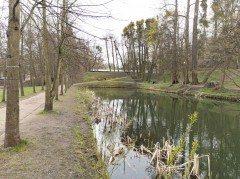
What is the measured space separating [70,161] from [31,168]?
1.09 metres

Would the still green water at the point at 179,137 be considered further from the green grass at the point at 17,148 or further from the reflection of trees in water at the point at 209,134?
the green grass at the point at 17,148

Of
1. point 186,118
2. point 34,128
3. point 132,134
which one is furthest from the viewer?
point 186,118

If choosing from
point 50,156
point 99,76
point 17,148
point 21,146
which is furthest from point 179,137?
point 99,76

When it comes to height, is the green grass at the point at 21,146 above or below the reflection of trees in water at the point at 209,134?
above

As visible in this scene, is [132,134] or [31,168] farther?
[132,134]

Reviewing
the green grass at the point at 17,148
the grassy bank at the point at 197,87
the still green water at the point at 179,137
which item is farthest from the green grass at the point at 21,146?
the grassy bank at the point at 197,87

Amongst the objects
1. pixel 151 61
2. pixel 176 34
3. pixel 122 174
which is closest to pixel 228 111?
pixel 122 174

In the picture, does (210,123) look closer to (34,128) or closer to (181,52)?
(34,128)

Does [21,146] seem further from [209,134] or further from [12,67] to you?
[209,134]

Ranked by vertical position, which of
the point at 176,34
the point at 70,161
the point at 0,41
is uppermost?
the point at 176,34

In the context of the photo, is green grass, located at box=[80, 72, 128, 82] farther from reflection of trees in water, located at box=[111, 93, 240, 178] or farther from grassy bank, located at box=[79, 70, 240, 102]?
reflection of trees in water, located at box=[111, 93, 240, 178]

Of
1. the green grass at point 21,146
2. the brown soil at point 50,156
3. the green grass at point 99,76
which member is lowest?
the brown soil at point 50,156

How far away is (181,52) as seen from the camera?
4053cm

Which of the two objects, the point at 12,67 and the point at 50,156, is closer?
the point at 12,67
